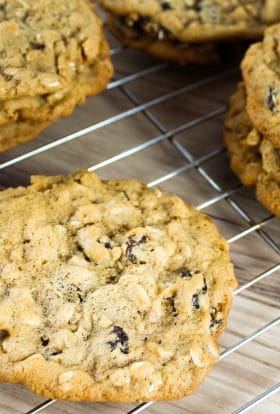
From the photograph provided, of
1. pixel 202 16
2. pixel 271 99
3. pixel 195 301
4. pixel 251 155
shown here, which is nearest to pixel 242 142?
pixel 251 155

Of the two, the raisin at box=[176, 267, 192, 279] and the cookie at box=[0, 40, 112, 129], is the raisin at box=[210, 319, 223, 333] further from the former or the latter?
the cookie at box=[0, 40, 112, 129]

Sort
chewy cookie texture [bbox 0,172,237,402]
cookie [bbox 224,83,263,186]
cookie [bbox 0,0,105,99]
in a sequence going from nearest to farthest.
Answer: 1. chewy cookie texture [bbox 0,172,237,402]
2. cookie [bbox 0,0,105,99]
3. cookie [bbox 224,83,263,186]

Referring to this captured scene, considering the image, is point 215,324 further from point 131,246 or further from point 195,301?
point 131,246

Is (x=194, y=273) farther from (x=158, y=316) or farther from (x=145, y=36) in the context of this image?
(x=145, y=36)

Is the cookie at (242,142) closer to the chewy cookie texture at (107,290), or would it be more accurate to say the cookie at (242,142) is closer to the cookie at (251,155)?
the cookie at (251,155)

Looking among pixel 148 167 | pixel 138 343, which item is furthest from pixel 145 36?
pixel 138 343

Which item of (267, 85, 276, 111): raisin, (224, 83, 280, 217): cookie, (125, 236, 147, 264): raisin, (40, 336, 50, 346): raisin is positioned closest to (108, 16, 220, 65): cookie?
(224, 83, 280, 217): cookie
